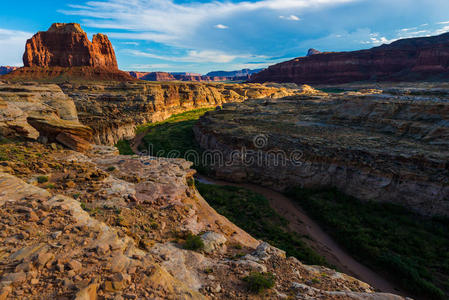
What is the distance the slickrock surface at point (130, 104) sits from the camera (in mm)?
36719

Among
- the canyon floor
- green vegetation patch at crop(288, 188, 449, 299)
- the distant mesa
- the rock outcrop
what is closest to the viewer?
the canyon floor

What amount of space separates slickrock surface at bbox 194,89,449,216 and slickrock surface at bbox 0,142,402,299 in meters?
13.6

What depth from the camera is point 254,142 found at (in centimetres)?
2689

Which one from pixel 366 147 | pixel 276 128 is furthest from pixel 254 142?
pixel 366 147

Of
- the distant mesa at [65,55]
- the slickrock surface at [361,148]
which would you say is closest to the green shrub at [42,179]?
the slickrock surface at [361,148]

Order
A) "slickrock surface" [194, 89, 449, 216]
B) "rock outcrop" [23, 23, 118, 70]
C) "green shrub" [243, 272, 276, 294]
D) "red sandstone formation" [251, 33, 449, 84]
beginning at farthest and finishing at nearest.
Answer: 1. "rock outcrop" [23, 23, 118, 70]
2. "red sandstone formation" [251, 33, 449, 84]
3. "slickrock surface" [194, 89, 449, 216]
4. "green shrub" [243, 272, 276, 294]

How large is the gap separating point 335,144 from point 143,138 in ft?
113

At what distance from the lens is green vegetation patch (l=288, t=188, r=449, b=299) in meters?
12.5

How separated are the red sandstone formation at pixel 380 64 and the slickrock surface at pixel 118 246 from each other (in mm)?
164201

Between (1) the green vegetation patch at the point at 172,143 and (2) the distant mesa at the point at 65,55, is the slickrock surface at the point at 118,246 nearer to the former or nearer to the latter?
(1) the green vegetation patch at the point at 172,143

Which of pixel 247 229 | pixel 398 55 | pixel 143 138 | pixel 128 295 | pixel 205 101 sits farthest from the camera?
pixel 398 55

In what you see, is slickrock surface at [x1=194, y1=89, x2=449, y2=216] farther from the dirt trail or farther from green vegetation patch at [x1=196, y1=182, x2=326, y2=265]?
green vegetation patch at [x1=196, y1=182, x2=326, y2=265]

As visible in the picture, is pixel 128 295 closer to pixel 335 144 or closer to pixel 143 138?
pixel 335 144

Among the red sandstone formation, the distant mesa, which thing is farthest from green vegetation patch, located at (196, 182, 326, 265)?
the red sandstone formation
